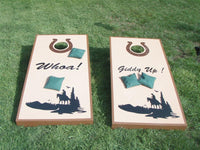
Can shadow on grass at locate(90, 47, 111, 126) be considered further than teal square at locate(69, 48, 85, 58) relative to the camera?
No

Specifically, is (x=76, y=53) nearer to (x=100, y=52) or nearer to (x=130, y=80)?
(x=100, y=52)

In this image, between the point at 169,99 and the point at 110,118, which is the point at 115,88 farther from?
the point at 169,99

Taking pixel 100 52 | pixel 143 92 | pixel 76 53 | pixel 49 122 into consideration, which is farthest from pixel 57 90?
pixel 100 52

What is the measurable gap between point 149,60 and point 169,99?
0.96m

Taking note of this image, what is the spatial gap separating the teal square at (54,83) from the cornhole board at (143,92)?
938 millimetres

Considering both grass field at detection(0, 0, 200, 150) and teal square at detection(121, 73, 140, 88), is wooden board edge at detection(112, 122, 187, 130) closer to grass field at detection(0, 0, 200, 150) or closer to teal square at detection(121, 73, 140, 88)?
grass field at detection(0, 0, 200, 150)

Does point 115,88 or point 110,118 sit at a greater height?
point 115,88

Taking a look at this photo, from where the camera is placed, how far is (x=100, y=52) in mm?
5000

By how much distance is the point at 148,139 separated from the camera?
3.27 metres

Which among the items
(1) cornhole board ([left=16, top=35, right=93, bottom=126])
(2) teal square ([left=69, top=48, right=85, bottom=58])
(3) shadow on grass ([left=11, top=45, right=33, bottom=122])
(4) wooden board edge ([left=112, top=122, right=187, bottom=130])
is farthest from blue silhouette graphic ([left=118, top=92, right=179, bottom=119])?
(3) shadow on grass ([left=11, top=45, right=33, bottom=122])

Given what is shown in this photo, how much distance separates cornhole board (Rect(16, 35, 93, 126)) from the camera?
3256mm

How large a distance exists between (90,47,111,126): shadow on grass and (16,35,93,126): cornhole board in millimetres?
383

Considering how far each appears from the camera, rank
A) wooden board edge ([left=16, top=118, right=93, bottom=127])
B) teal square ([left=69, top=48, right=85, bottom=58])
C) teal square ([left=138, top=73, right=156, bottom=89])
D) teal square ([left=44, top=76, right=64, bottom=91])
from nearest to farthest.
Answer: wooden board edge ([left=16, top=118, right=93, bottom=127]) → teal square ([left=44, top=76, right=64, bottom=91]) → teal square ([left=138, top=73, right=156, bottom=89]) → teal square ([left=69, top=48, right=85, bottom=58])

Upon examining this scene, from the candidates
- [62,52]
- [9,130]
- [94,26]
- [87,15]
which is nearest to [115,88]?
[62,52]
